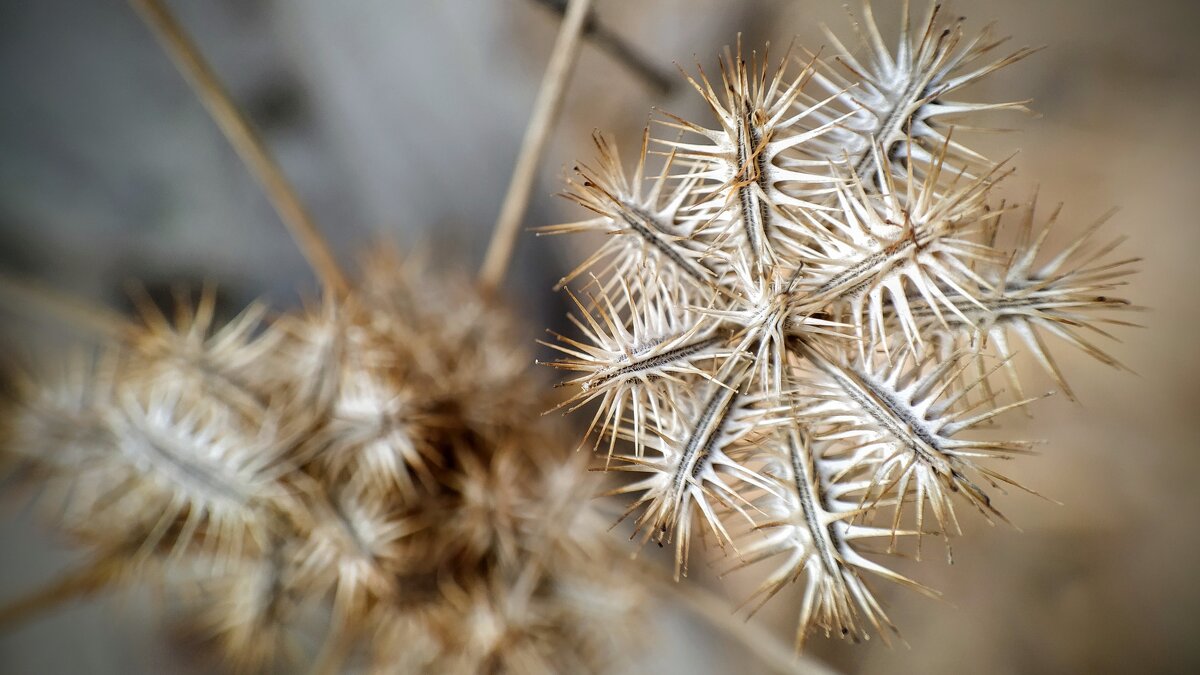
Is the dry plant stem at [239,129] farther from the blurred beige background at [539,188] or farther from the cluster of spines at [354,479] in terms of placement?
the blurred beige background at [539,188]

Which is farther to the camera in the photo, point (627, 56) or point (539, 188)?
point (539, 188)

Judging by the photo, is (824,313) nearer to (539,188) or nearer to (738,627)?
(738,627)

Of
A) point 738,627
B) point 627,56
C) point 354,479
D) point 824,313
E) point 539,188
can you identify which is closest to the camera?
point 824,313

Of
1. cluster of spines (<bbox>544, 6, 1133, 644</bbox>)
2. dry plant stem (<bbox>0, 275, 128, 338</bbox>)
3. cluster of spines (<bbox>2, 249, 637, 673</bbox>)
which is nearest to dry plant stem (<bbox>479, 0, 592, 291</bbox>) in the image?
cluster of spines (<bbox>2, 249, 637, 673</bbox>)

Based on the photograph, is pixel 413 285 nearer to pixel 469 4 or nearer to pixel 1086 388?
pixel 469 4

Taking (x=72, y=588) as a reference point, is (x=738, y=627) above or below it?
above

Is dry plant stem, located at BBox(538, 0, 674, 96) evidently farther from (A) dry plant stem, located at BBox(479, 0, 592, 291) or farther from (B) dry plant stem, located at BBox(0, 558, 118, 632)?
(B) dry plant stem, located at BBox(0, 558, 118, 632)

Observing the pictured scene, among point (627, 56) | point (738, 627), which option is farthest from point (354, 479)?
point (627, 56)
